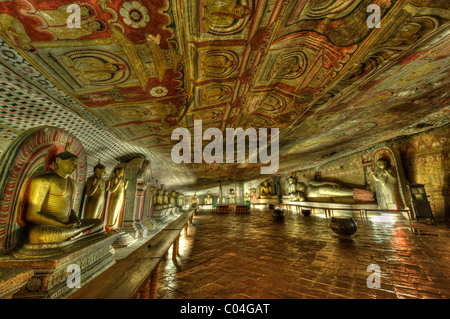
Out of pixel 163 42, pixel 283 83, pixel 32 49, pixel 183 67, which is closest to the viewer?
pixel 32 49

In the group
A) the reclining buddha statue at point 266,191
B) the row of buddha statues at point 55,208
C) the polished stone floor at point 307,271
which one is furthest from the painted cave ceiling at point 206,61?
the reclining buddha statue at point 266,191

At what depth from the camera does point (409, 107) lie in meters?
4.57

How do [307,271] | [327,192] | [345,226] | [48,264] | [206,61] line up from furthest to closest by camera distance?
[327,192] → [345,226] → [206,61] → [307,271] → [48,264]

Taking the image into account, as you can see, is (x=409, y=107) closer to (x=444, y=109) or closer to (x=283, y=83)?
(x=444, y=109)

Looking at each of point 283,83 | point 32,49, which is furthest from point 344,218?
point 32,49

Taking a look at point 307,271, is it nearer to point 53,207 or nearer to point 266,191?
point 53,207

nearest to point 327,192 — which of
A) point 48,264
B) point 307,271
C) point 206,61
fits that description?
point 307,271

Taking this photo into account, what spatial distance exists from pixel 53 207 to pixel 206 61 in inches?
112

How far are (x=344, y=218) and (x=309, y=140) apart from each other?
327 cm

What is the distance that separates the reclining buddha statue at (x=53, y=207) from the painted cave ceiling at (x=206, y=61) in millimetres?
1084

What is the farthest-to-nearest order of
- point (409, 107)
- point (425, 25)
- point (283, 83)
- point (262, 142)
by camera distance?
point (262, 142), point (409, 107), point (283, 83), point (425, 25)

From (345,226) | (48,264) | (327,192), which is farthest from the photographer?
(327,192)

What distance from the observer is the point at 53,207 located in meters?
2.21

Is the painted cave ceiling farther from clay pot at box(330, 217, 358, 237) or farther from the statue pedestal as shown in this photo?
clay pot at box(330, 217, 358, 237)
